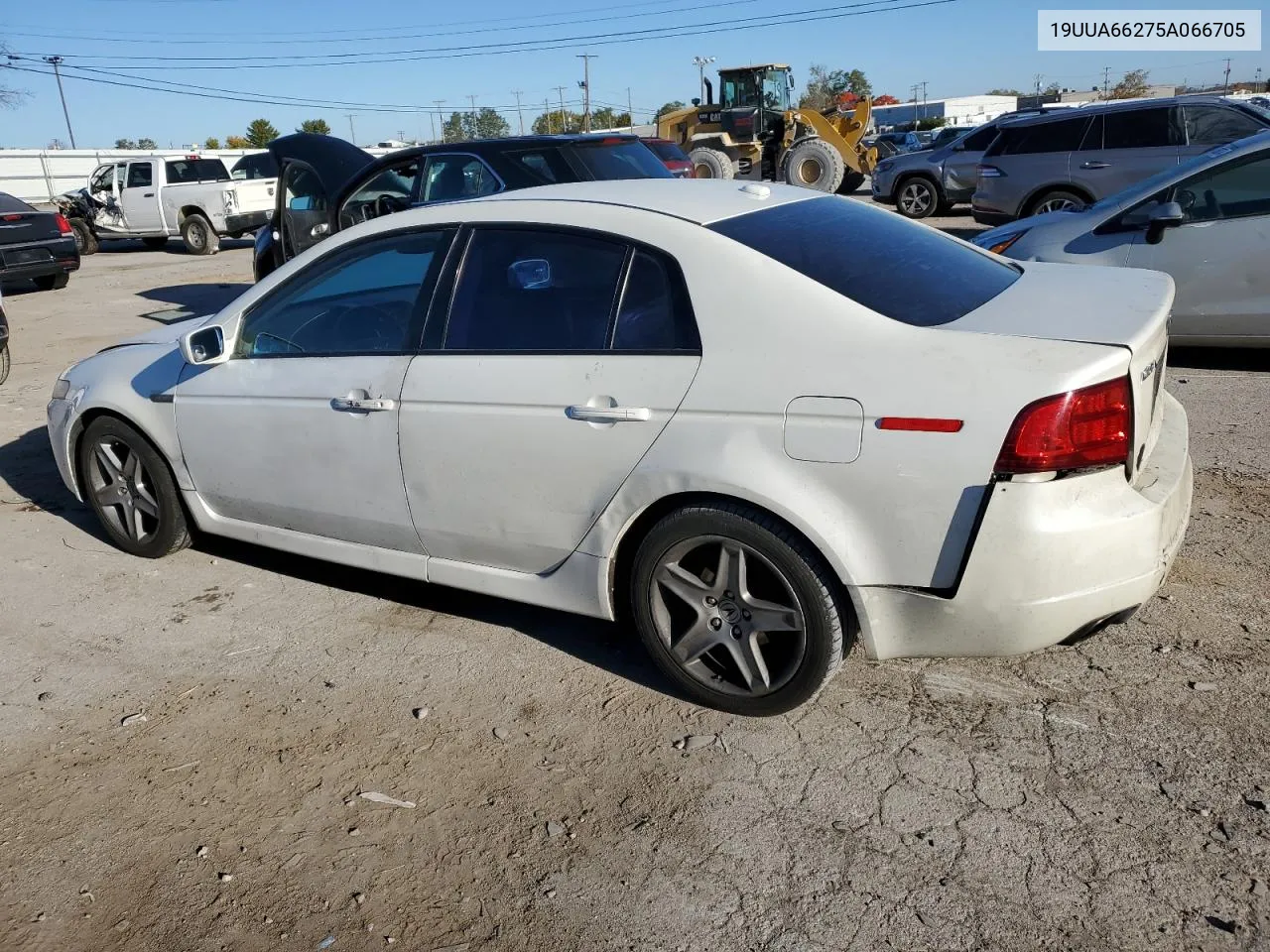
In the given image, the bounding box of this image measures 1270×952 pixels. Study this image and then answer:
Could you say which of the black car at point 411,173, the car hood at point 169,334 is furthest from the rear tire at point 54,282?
the car hood at point 169,334

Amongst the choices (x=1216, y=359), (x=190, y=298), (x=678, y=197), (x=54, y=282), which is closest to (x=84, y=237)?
(x=54, y=282)

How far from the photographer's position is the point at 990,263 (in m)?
3.87

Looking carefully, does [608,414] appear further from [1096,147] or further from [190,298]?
[190,298]

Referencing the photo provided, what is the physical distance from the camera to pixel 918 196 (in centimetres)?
1828

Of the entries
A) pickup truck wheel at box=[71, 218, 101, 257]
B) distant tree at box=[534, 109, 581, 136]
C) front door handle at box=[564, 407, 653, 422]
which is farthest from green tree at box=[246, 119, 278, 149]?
front door handle at box=[564, 407, 653, 422]

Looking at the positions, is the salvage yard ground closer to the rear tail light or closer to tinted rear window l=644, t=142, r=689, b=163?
the rear tail light

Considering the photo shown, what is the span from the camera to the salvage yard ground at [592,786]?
2.61m

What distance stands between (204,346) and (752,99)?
23.2 m

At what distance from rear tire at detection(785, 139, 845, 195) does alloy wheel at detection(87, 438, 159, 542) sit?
1808 cm

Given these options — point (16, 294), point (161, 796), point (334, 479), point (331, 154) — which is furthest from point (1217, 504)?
point (16, 294)

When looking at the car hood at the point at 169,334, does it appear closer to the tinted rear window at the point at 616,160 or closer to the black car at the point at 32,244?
the tinted rear window at the point at 616,160

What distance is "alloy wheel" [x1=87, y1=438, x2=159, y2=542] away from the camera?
4.95 m

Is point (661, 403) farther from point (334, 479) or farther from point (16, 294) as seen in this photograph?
point (16, 294)

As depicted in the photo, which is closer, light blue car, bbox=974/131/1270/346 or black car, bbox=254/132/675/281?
light blue car, bbox=974/131/1270/346
